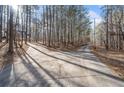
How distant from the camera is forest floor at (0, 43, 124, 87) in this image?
4.25 m

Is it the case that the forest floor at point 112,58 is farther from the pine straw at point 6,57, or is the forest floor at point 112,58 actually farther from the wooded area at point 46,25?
the pine straw at point 6,57

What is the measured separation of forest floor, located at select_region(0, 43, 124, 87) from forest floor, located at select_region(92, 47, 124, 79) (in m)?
0.11

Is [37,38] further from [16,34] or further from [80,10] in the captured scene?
[80,10]

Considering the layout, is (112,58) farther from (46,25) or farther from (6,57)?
(6,57)

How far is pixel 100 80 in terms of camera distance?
4.31 metres

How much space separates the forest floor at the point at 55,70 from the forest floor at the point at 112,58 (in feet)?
0.35

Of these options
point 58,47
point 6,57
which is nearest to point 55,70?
point 58,47

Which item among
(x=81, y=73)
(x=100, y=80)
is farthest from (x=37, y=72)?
(x=100, y=80)

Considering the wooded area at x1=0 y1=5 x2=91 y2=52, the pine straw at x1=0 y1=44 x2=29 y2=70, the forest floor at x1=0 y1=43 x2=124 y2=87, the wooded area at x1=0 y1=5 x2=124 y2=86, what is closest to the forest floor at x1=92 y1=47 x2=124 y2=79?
the wooded area at x1=0 y1=5 x2=124 y2=86

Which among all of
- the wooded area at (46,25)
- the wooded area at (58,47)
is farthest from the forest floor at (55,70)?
the wooded area at (46,25)

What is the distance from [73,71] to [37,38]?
1.28 m

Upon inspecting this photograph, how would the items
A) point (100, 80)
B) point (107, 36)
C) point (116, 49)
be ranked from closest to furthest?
point (100, 80) → point (116, 49) → point (107, 36)
